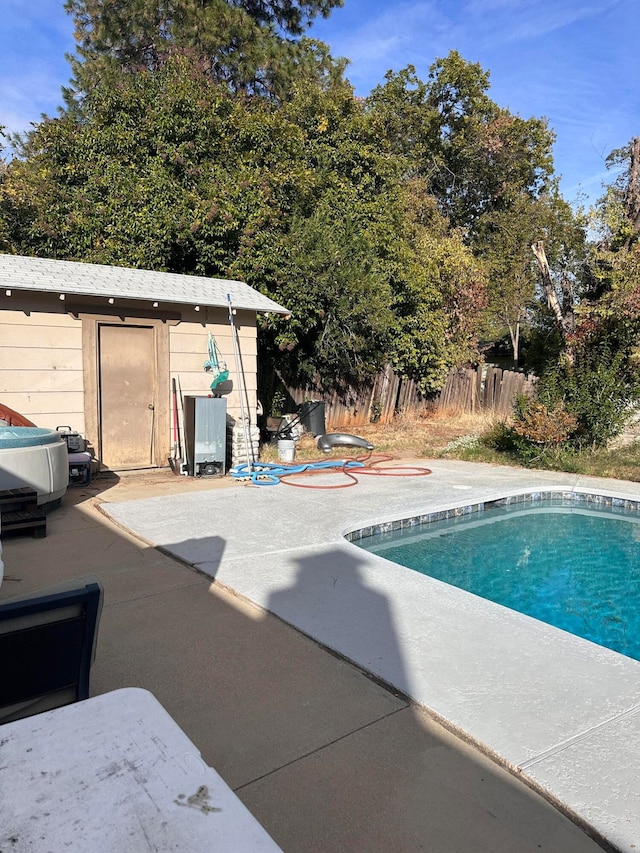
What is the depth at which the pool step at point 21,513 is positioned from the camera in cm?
480

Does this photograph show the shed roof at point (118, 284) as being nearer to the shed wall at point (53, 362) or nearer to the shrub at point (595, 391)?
the shed wall at point (53, 362)

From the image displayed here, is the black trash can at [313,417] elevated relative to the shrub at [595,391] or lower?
lower

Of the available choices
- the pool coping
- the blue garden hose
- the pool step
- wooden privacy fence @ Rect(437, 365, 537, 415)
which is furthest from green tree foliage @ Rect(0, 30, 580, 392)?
the pool coping

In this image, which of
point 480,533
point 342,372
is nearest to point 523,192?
point 342,372

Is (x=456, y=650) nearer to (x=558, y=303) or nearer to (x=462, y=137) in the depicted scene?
(x=558, y=303)

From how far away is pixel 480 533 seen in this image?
619cm

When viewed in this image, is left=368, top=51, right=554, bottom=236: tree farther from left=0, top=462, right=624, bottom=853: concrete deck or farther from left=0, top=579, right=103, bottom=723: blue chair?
left=0, top=579, right=103, bottom=723: blue chair

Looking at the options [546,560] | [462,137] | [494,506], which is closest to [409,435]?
[494,506]

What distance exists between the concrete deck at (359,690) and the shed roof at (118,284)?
3.40 metres

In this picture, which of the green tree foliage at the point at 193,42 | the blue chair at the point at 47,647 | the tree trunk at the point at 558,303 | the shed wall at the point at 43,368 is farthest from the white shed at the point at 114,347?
the green tree foliage at the point at 193,42

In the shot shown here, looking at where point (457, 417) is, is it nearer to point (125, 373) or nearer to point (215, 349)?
point (215, 349)

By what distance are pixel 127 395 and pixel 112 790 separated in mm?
7176

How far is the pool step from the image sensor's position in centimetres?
480

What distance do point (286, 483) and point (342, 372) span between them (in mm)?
5251
